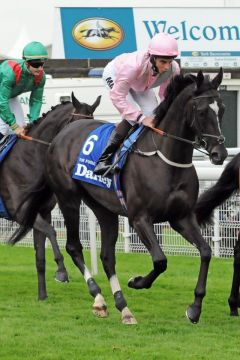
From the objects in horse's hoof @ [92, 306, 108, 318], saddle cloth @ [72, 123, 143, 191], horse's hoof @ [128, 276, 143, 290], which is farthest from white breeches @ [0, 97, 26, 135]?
horse's hoof @ [128, 276, 143, 290]

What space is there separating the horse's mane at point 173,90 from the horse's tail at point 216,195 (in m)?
0.99

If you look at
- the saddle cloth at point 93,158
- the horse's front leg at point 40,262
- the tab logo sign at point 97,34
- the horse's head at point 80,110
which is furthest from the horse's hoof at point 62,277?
the tab logo sign at point 97,34

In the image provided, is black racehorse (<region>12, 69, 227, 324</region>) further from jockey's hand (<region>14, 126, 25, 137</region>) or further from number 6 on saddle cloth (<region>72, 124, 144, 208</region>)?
jockey's hand (<region>14, 126, 25, 137</region>)

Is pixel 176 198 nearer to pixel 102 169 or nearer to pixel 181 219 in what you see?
pixel 181 219

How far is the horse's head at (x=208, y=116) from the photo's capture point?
5.96 m

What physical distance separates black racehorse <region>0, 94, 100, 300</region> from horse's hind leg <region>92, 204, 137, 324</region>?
667mm

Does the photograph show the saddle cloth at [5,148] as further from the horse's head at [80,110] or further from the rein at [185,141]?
the rein at [185,141]

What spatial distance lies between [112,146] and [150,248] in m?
0.85

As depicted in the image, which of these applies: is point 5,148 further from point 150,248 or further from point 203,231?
point 203,231

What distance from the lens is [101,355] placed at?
5281mm

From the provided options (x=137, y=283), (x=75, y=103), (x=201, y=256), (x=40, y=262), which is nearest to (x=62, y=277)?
(x=40, y=262)

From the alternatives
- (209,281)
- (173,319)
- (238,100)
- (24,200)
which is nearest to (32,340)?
(173,319)

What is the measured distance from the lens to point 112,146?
22.0 ft

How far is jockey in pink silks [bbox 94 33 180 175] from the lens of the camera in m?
6.42
